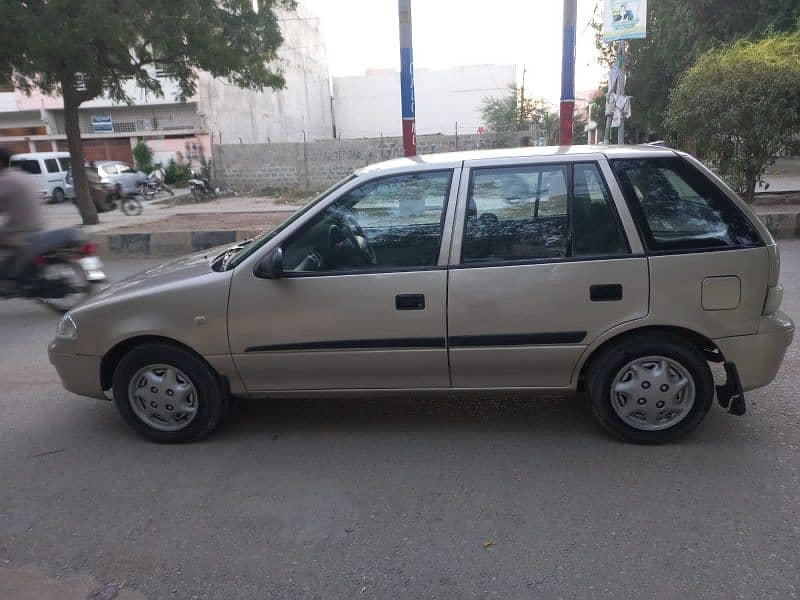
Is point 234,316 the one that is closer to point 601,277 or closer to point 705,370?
point 601,277

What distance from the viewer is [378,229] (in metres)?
3.69

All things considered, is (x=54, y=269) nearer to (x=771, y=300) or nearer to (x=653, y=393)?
(x=653, y=393)

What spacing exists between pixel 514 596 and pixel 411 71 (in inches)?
355

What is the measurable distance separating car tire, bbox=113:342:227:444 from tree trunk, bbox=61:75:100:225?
1180 centimetres

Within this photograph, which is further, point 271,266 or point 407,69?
point 407,69

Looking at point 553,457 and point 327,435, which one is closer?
point 553,457

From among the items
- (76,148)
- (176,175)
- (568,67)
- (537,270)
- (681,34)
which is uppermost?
(681,34)

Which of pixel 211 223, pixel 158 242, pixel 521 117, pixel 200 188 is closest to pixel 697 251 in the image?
pixel 158 242

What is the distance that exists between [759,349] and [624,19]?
10.6m

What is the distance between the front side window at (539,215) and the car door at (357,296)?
177mm

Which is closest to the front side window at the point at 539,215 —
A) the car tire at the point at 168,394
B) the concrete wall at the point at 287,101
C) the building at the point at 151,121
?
the car tire at the point at 168,394

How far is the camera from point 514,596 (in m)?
2.50

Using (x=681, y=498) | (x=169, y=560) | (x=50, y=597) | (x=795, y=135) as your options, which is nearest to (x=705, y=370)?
(x=681, y=498)

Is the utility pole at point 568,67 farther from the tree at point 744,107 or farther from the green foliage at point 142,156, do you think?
the green foliage at point 142,156
